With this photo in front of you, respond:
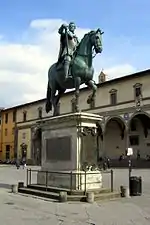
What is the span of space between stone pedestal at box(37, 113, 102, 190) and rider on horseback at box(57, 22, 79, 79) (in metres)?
1.91

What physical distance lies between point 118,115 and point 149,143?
212 inches

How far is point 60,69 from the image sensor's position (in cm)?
1438

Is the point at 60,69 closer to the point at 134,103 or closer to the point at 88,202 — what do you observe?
the point at 88,202

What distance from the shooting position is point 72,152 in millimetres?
12930

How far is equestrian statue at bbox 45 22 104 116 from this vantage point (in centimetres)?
1379

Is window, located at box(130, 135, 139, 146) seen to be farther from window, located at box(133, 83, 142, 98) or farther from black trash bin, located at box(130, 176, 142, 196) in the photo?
black trash bin, located at box(130, 176, 142, 196)

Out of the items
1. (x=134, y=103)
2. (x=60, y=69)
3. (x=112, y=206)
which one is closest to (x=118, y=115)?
(x=134, y=103)

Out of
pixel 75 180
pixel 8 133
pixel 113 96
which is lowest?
pixel 75 180

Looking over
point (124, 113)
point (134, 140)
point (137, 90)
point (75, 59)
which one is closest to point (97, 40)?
point (75, 59)

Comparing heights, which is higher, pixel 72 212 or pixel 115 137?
pixel 115 137

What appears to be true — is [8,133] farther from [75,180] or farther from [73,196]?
[73,196]

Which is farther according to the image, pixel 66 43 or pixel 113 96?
pixel 113 96

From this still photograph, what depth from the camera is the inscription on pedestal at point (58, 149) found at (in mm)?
13148

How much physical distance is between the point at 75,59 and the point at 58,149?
3348 millimetres
